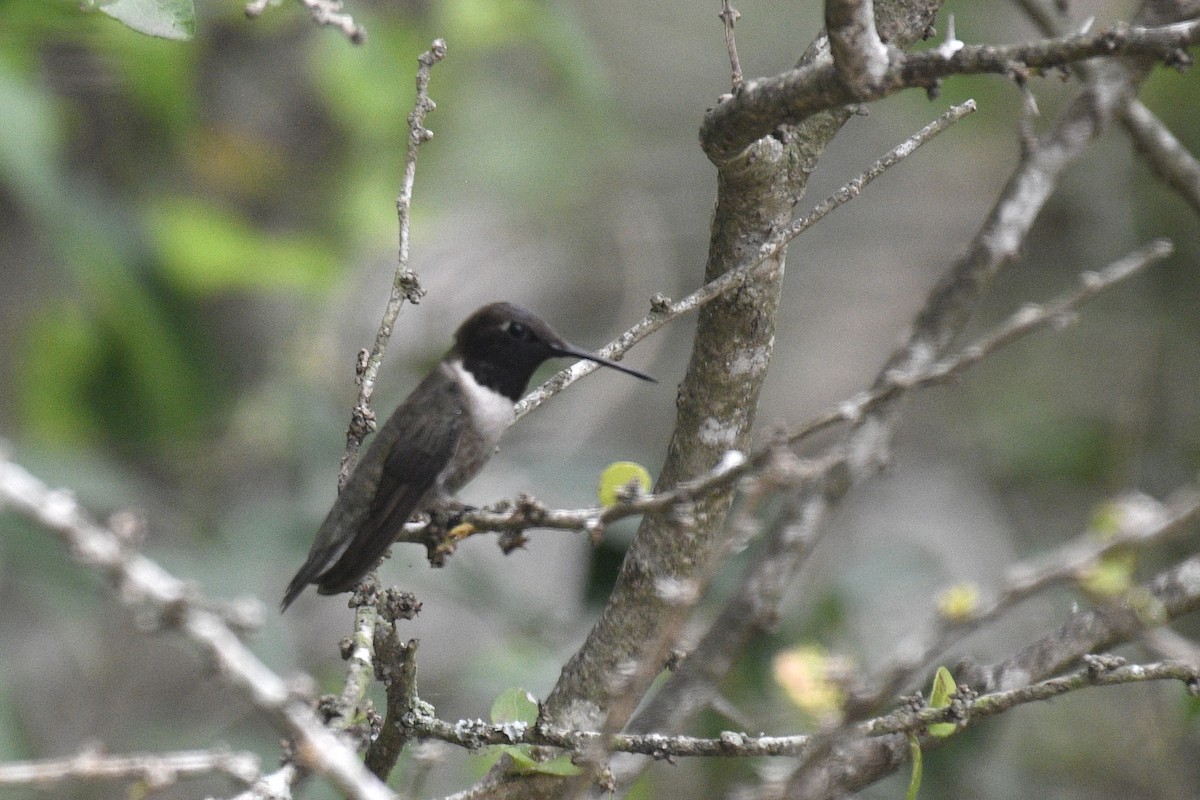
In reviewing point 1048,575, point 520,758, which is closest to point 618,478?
point 520,758

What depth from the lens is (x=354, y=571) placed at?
113 inches

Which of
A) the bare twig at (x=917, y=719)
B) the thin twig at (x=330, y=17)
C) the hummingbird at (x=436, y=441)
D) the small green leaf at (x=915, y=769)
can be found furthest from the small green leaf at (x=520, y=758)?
the thin twig at (x=330, y=17)

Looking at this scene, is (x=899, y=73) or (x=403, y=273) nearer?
(x=899, y=73)

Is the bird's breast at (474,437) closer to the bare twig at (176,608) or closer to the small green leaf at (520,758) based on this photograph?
the small green leaf at (520,758)

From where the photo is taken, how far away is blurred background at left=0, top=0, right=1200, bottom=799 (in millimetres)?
5023

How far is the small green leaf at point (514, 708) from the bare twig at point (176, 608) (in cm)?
110

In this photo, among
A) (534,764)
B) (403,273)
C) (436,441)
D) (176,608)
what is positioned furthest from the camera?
(436,441)

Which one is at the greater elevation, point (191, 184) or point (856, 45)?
point (191, 184)

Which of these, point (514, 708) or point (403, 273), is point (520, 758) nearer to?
point (514, 708)

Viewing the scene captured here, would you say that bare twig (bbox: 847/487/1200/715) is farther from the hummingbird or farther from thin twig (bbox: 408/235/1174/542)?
the hummingbird

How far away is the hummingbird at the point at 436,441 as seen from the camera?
3001 millimetres

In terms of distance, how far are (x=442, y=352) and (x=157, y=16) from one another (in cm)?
412

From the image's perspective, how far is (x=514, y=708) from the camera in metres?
2.58

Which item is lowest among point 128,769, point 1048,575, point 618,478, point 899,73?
point 1048,575
